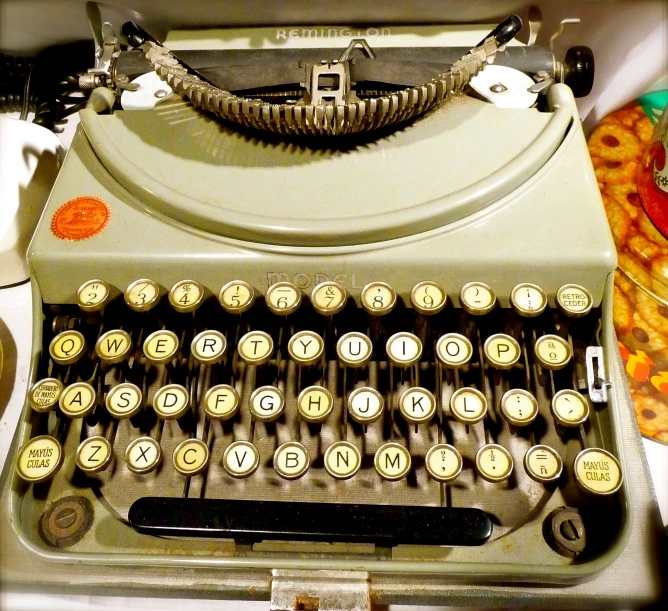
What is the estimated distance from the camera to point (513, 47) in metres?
1.43

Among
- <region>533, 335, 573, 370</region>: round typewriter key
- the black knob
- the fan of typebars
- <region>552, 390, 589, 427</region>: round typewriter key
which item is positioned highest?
the black knob

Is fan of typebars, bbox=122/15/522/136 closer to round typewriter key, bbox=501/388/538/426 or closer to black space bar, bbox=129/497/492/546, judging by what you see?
round typewriter key, bbox=501/388/538/426

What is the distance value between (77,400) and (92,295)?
23 centimetres

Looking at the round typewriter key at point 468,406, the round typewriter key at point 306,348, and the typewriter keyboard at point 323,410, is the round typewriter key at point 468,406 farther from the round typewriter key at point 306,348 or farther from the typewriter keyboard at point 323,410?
the round typewriter key at point 306,348

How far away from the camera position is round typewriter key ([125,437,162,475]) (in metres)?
1.16

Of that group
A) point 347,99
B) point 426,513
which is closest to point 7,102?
point 347,99

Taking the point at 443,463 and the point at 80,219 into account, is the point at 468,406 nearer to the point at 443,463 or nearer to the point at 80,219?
the point at 443,463

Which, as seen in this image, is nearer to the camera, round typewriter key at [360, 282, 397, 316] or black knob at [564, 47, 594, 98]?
round typewriter key at [360, 282, 397, 316]

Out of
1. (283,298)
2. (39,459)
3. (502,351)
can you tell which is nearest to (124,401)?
(39,459)

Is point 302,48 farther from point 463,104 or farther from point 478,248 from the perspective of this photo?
point 478,248

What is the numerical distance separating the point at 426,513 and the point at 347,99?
0.89 meters

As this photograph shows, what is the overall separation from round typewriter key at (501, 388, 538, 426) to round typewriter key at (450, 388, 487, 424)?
0.14ft

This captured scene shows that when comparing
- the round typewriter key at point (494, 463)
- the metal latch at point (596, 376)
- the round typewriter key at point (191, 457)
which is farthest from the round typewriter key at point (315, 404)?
the metal latch at point (596, 376)

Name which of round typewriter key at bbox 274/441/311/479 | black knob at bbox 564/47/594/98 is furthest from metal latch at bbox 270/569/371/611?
black knob at bbox 564/47/594/98
